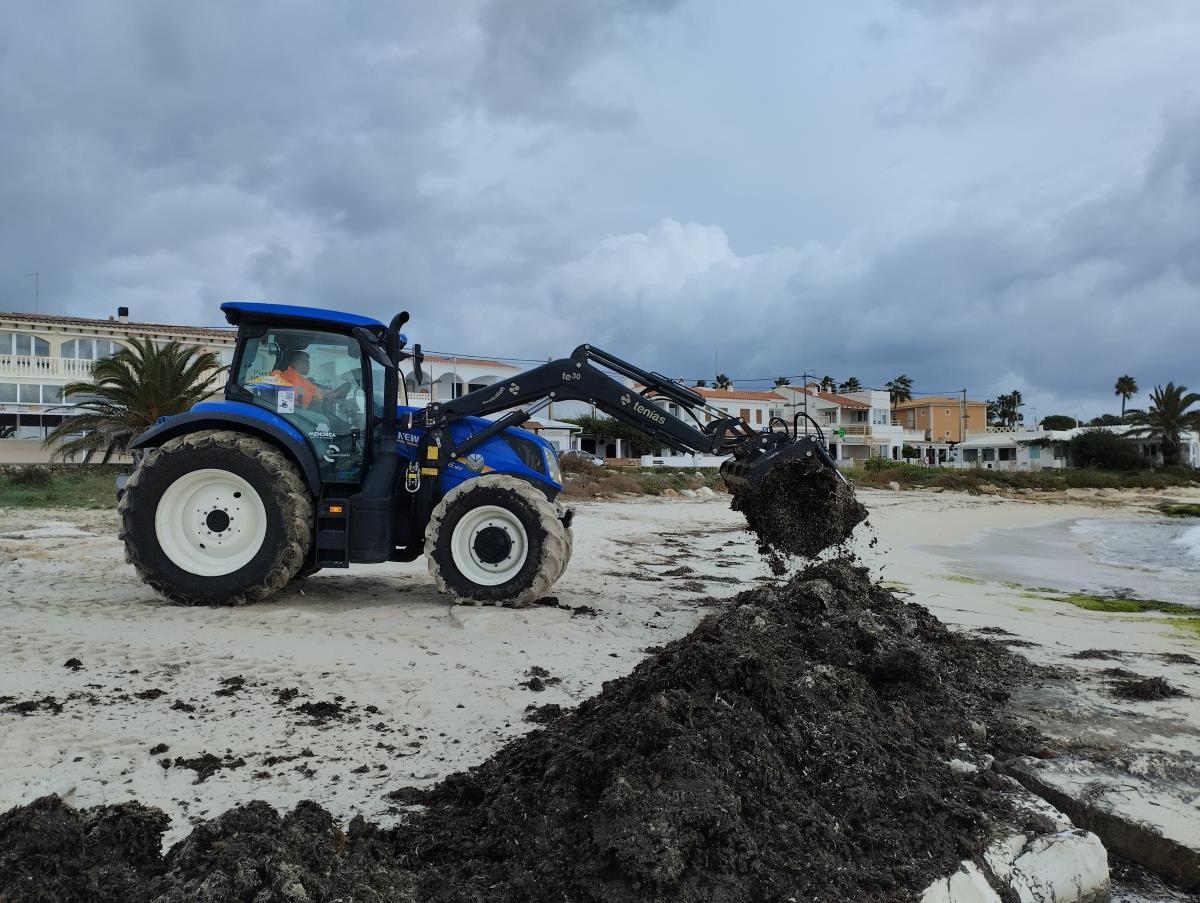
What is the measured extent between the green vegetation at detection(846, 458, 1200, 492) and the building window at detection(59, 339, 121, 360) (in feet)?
117

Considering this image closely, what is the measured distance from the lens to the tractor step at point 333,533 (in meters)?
7.69

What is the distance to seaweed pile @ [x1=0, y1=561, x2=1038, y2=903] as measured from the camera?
8.86 ft

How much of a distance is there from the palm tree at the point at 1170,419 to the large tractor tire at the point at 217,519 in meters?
63.8

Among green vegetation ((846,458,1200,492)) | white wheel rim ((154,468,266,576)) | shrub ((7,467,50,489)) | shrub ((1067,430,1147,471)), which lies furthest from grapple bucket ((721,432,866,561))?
shrub ((1067,430,1147,471))

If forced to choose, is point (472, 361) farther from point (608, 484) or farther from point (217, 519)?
point (217, 519)

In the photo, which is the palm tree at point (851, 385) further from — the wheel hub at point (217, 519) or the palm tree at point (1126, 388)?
the wheel hub at point (217, 519)

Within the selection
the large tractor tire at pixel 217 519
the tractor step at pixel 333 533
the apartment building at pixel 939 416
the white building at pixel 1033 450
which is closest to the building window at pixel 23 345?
the large tractor tire at pixel 217 519

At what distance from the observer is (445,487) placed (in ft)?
26.8

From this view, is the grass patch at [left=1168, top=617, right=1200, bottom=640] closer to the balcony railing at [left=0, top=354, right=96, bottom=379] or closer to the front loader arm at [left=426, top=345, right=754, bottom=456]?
the front loader arm at [left=426, top=345, right=754, bottom=456]

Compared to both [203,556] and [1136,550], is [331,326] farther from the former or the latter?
[1136,550]

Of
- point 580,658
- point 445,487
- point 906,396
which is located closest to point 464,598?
point 445,487

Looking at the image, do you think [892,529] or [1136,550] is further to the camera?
[892,529]

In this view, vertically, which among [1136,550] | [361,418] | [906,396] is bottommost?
[1136,550]

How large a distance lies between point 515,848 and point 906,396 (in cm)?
9611
